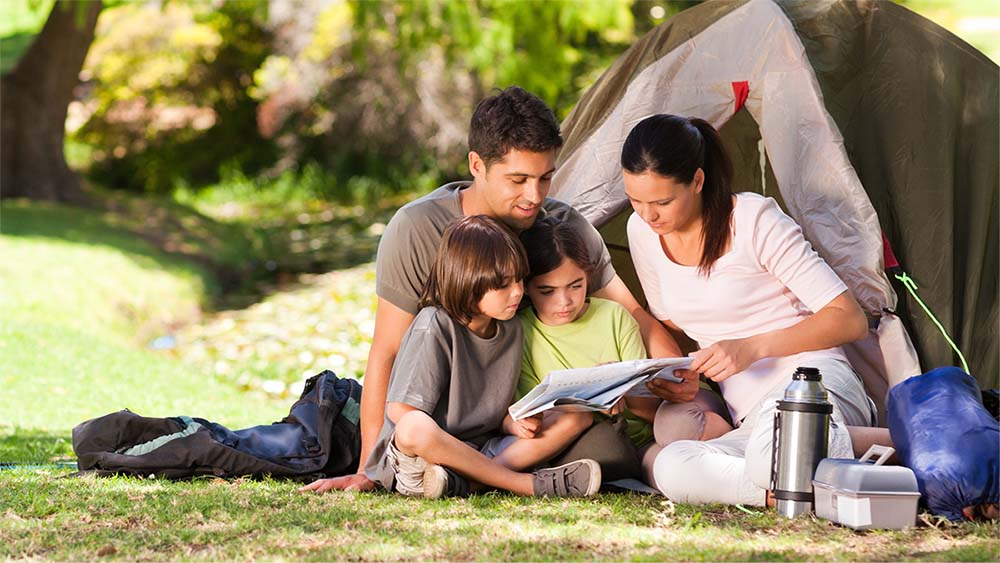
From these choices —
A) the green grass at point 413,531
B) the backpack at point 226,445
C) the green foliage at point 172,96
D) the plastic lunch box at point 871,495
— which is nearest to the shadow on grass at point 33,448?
the backpack at point 226,445

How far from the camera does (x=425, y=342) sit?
3660 mm

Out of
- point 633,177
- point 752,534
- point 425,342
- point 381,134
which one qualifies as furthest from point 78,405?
point 381,134

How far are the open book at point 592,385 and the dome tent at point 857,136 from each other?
3.44 ft

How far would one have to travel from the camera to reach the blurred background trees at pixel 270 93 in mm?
13695

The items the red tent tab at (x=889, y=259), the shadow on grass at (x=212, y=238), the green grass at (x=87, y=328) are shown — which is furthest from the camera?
the shadow on grass at (x=212, y=238)

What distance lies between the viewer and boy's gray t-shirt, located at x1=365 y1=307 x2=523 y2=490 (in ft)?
12.0

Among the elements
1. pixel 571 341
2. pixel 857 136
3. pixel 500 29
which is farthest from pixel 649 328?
pixel 500 29

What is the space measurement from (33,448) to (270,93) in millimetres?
13292

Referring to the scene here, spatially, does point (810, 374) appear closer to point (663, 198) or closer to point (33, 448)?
point (663, 198)

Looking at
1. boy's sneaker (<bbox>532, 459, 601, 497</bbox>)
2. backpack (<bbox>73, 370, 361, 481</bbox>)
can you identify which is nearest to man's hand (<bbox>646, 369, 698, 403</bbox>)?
boy's sneaker (<bbox>532, 459, 601, 497</bbox>)

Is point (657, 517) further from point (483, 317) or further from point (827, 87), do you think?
point (827, 87)

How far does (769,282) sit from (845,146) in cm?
101

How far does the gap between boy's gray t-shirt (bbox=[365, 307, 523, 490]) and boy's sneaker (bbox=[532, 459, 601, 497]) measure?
239 mm

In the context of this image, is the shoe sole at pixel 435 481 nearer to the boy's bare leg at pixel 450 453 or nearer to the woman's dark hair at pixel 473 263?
the boy's bare leg at pixel 450 453
